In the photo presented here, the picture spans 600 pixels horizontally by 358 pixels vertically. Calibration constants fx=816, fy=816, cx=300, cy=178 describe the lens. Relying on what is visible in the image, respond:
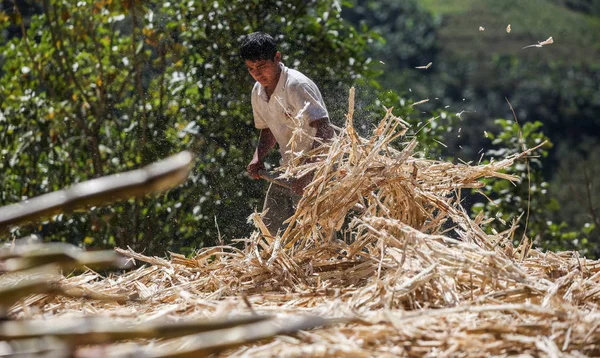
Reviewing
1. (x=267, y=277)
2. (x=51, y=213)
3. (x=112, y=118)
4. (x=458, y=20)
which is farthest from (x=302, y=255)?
(x=458, y=20)

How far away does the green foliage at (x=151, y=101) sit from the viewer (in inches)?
207

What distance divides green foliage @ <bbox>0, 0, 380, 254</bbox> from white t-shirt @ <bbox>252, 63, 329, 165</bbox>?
1.01 metres

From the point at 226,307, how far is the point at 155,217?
11.8 ft

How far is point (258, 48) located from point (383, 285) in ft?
6.31

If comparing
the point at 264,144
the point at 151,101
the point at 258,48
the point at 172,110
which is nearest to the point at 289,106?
the point at 258,48

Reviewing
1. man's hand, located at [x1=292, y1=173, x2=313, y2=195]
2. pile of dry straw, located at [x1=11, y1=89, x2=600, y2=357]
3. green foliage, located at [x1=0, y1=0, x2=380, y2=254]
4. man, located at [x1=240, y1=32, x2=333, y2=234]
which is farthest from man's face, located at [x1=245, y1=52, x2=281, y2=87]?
green foliage, located at [x1=0, y1=0, x2=380, y2=254]

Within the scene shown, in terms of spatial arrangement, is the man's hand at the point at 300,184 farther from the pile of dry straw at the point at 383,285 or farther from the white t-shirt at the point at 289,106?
the pile of dry straw at the point at 383,285

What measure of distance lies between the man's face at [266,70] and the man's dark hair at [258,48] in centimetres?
2

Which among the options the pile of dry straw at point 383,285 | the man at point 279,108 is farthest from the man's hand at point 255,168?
the pile of dry straw at point 383,285

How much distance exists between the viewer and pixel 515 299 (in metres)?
2.18

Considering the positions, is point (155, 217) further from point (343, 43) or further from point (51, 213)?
point (51, 213)

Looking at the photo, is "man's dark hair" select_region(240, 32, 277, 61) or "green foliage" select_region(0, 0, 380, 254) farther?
"green foliage" select_region(0, 0, 380, 254)

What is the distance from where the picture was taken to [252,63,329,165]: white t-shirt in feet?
11.9

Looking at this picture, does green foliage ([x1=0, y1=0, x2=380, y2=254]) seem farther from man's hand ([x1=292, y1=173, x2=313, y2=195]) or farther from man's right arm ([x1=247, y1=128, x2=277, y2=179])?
man's hand ([x1=292, y1=173, x2=313, y2=195])
